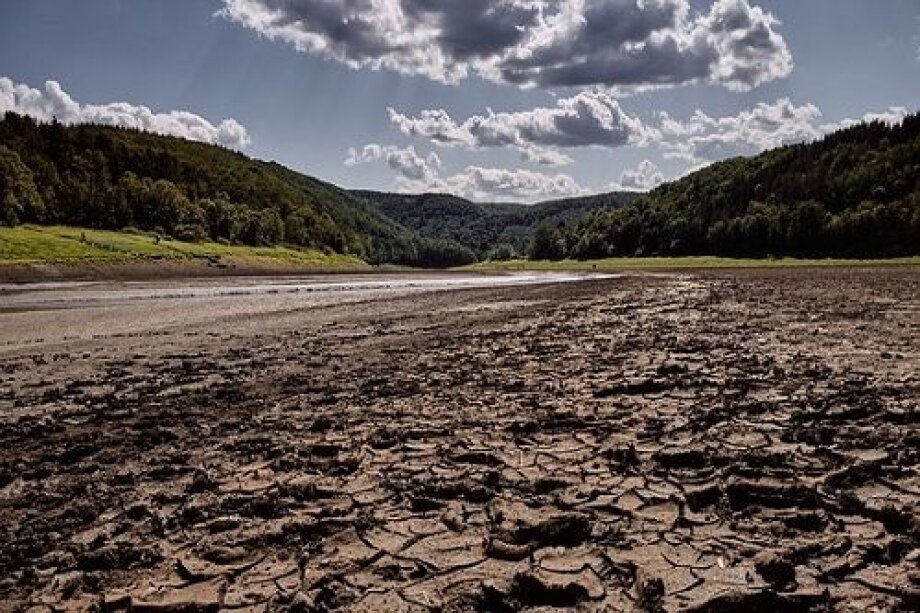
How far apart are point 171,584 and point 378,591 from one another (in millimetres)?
1419

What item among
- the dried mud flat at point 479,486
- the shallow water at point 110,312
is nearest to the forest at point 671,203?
the shallow water at point 110,312

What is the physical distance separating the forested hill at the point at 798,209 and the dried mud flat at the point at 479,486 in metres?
123

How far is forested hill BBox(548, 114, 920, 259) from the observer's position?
398 ft

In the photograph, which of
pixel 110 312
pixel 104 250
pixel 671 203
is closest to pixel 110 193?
pixel 104 250

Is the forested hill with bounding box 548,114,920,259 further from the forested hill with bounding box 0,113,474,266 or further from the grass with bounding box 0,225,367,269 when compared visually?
the forested hill with bounding box 0,113,474,266

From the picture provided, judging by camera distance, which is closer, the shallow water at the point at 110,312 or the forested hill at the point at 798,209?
the shallow water at the point at 110,312

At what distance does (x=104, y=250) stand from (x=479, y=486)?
348ft

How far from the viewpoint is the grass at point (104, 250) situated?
85125 millimetres

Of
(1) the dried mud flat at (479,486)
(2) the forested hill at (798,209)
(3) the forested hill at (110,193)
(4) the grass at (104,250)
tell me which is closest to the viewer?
(1) the dried mud flat at (479,486)

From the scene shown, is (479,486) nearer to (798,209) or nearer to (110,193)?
(798,209)

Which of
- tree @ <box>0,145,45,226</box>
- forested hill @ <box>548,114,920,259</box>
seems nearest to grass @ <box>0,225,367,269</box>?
tree @ <box>0,145,45,226</box>

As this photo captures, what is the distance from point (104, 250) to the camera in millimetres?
98938

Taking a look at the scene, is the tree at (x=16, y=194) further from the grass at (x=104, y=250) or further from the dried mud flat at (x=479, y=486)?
the dried mud flat at (x=479, y=486)

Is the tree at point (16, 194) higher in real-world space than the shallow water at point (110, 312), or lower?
higher
